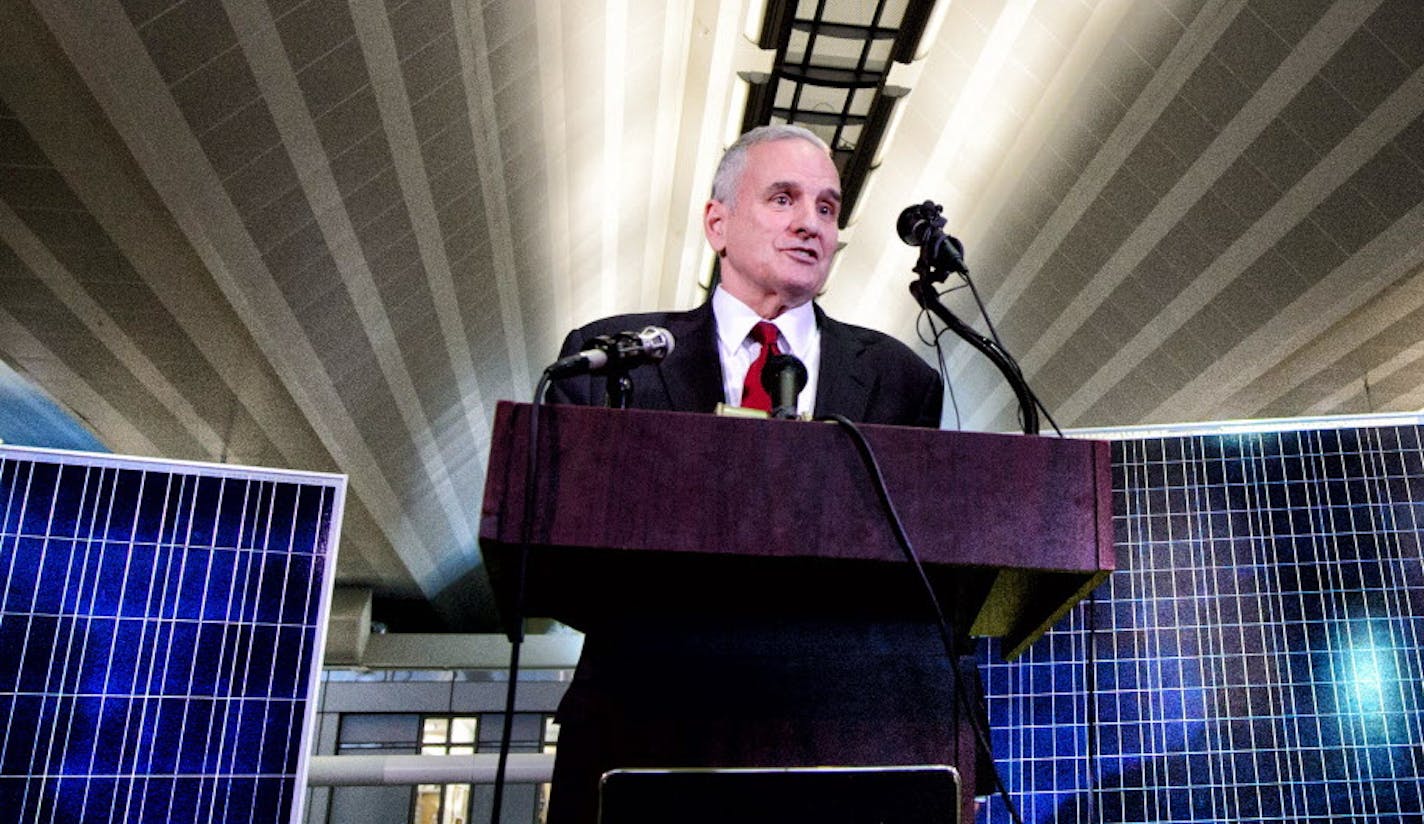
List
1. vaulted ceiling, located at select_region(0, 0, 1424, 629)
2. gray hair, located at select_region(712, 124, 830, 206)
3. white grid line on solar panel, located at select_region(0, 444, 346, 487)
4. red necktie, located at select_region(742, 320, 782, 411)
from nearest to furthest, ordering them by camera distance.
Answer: red necktie, located at select_region(742, 320, 782, 411) < gray hair, located at select_region(712, 124, 830, 206) < white grid line on solar panel, located at select_region(0, 444, 346, 487) < vaulted ceiling, located at select_region(0, 0, 1424, 629)

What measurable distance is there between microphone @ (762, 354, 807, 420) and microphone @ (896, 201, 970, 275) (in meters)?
0.41

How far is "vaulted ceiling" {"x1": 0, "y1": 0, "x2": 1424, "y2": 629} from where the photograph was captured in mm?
7770

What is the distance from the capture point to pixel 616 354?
59.7 inches

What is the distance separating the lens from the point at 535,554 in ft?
4.26

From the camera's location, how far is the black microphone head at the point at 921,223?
203cm

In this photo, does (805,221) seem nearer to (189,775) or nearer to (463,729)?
(189,775)

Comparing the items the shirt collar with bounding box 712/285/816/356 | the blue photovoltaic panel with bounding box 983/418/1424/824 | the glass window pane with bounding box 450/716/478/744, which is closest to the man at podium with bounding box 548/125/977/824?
the shirt collar with bounding box 712/285/816/356

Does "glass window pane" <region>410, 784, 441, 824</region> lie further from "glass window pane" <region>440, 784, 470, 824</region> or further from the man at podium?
the man at podium

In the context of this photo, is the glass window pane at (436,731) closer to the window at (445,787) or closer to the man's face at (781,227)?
the window at (445,787)

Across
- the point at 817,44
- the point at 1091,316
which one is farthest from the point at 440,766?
the point at 1091,316

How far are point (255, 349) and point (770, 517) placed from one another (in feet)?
34.8

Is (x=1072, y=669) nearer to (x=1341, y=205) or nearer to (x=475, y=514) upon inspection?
(x=1341, y=205)

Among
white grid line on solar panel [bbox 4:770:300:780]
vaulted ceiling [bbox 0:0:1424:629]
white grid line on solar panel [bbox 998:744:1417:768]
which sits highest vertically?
vaulted ceiling [bbox 0:0:1424:629]

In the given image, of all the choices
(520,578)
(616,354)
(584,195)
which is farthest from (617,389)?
(584,195)
